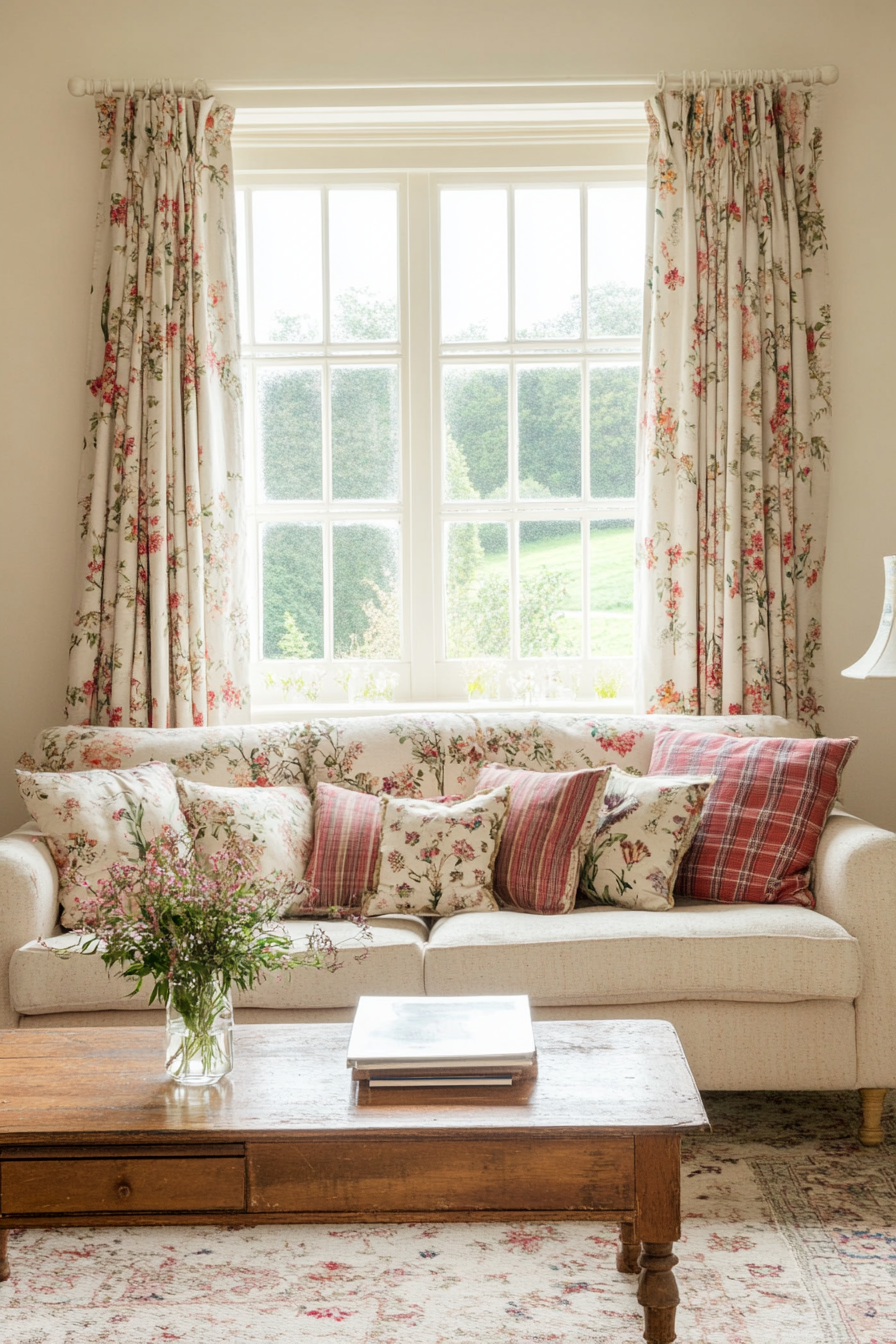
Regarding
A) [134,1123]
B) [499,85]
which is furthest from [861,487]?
[134,1123]

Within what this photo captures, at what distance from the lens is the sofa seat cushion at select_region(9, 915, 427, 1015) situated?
100 inches

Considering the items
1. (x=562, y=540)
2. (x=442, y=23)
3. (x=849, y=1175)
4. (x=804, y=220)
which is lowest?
(x=849, y=1175)

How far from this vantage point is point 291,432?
12.8 ft

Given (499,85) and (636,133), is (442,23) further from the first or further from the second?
(636,133)

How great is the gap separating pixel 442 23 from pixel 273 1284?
346 cm

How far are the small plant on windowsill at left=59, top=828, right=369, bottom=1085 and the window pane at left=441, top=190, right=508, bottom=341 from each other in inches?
98.1

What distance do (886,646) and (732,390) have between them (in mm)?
1003

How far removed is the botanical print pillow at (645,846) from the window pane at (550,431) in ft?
4.38

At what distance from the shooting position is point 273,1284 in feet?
6.76

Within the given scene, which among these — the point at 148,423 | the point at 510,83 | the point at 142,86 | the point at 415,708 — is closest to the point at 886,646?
the point at 415,708

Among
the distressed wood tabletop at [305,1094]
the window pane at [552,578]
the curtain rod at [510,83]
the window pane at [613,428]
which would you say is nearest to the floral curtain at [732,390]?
the curtain rod at [510,83]

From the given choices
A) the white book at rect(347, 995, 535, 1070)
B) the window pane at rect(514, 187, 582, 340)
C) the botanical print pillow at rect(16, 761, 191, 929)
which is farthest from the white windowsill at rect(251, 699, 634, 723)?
the white book at rect(347, 995, 535, 1070)

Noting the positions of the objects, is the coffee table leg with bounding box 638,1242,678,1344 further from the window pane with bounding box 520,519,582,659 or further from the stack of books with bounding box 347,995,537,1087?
the window pane with bounding box 520,519,582,659

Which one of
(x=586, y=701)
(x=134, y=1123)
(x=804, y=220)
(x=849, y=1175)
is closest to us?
(x=134, y=1123)
